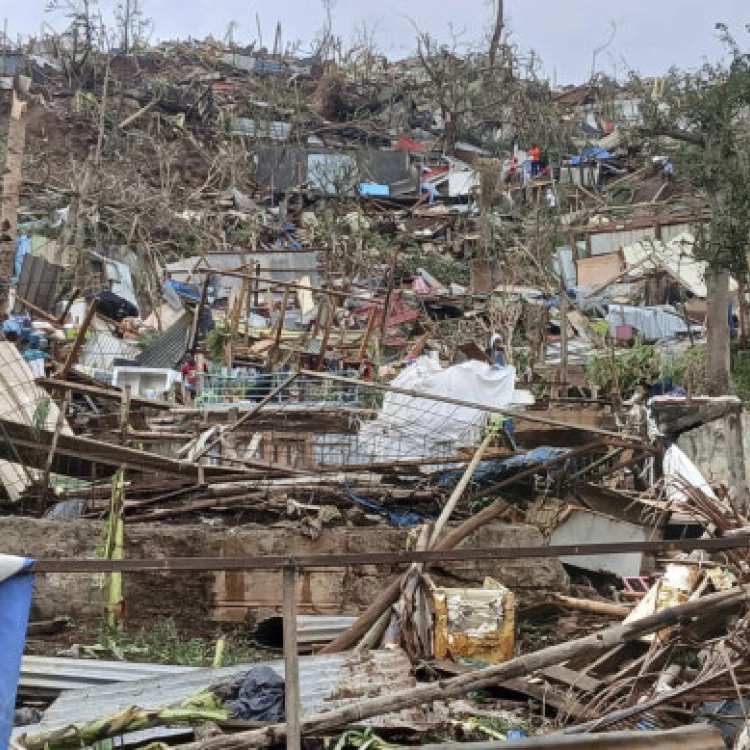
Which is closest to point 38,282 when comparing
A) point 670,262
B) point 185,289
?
point 185,289

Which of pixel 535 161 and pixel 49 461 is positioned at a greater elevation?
pixel 535 161

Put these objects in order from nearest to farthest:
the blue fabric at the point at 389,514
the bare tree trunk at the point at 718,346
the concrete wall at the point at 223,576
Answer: the concrete wall at the point at 223,576
the blue fabric at the point at 389,514
the bare tree trunk at the point at 718,346

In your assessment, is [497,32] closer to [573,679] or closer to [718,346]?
[718,346]

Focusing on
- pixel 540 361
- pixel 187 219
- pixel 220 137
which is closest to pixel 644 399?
pixel 540 361

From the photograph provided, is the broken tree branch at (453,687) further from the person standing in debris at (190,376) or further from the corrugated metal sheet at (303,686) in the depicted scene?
the person standing in debris at (190,376)

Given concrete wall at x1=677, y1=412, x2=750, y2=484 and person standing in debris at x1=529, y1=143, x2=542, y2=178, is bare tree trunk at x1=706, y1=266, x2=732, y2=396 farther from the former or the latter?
person standing in debris at x1=529, y1=143, x2=542, y2=178

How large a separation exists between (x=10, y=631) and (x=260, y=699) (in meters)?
1.92

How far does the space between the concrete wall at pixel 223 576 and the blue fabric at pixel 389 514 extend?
40 cm

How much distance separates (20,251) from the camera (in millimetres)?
17688

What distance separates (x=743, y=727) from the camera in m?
4.33

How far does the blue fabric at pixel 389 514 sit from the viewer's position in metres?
7.76

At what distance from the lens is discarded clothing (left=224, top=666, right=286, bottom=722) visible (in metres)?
4.66

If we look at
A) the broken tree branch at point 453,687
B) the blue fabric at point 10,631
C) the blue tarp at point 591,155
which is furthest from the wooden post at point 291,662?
the blue tarp at point 591,155

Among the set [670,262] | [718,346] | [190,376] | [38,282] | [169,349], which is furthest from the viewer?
[670,262]
